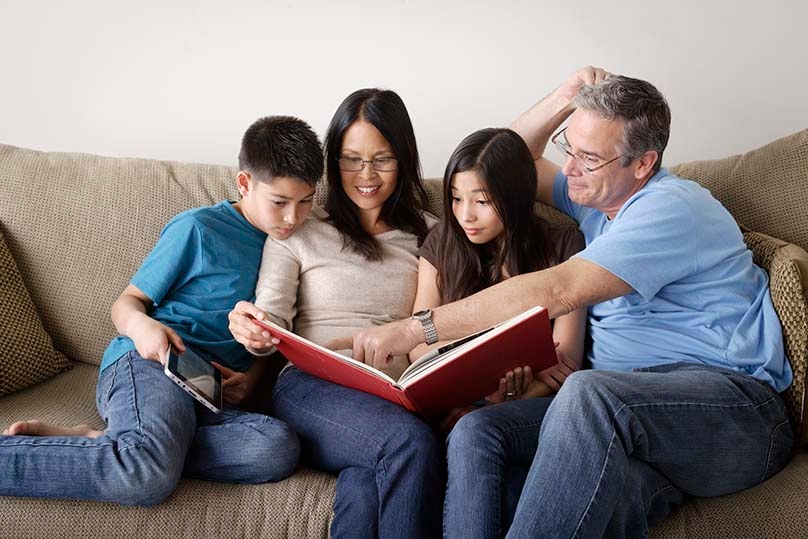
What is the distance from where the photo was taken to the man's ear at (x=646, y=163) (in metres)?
2.04

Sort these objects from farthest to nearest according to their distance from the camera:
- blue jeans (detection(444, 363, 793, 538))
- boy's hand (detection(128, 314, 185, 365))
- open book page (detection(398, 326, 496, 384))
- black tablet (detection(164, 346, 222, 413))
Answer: boy's hand (detection(128, 314, 185, 365))
black tablet (detection(164, 346, 222, 413))
open book page (detection(398, 326, 496, 384))
blue jeans (detection(444, 363, 793, 538))

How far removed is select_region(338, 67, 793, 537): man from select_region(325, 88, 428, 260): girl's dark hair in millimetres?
353

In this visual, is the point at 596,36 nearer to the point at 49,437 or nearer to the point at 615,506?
the point at 615,506

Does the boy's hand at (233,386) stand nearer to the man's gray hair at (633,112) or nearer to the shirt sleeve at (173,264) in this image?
the shirt sleeve at (173,264)

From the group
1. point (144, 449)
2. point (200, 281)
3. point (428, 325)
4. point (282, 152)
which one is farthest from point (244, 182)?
point (144, 449)

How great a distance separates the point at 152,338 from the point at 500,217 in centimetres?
80

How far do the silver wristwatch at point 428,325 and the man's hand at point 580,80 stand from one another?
70 centimetres

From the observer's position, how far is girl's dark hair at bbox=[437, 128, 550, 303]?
206 centimetres

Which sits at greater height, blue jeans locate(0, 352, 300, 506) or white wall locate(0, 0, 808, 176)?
white wall locate(0, 0, 808, 176)

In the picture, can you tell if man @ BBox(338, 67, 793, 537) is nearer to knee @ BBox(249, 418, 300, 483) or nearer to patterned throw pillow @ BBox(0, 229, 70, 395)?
knee @ BBox(249, 418, 300, 483)

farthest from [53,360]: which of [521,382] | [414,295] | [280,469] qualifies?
[521,382]

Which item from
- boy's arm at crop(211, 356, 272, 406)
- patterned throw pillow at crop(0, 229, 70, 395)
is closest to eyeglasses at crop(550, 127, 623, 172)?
boy's arm at crop(211, 356, 272, 406)

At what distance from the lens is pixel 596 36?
2.62m

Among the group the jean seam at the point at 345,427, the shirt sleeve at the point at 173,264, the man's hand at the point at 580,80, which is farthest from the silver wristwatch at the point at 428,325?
the man's hand at the point at 580,80
